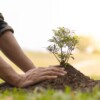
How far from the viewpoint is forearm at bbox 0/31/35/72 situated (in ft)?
18.6

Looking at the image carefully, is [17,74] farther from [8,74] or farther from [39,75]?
[39,75]

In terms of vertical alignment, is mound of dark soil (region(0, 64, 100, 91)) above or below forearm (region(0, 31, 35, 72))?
below

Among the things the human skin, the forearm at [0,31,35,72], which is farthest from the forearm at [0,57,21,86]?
the forearm at [0,31,35,72]

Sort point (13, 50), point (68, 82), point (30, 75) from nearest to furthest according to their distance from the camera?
1. point (68, 82)
2. point (30, 75)
3. point (13, 50)

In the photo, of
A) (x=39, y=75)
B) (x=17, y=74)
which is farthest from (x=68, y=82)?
(x=17, y=74)

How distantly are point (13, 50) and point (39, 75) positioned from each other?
0.74 meters

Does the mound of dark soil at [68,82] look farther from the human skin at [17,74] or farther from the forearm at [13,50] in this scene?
the forearm at [13,50]

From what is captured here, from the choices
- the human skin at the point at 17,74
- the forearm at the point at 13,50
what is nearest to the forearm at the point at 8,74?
the human skin at the point at 17,74

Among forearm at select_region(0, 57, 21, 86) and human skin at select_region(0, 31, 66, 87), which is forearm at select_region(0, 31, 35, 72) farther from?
forearm at select_region(0, 57, 21, 86)

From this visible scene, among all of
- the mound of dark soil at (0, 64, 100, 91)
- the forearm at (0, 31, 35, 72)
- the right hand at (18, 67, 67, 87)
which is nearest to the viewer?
the mound of dark soil at (0, 64, 100, 91)

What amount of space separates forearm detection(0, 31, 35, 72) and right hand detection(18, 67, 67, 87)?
0.60 meters

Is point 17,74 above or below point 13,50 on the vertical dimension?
below

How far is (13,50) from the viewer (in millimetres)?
5707

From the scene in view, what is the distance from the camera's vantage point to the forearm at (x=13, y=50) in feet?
18.6
